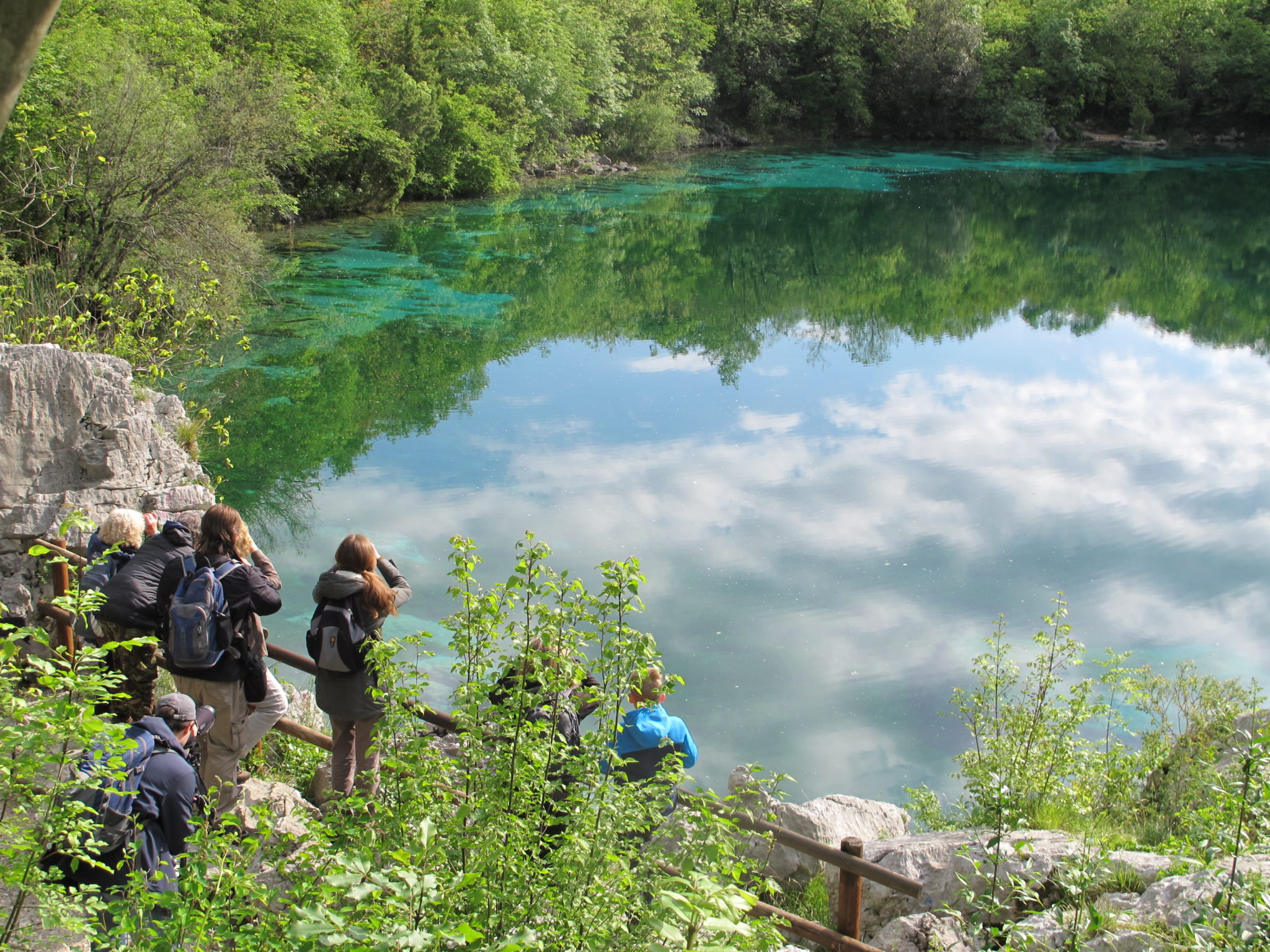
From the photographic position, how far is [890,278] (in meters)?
25.8

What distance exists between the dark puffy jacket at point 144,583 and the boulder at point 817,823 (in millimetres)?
3027

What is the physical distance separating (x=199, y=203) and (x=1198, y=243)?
26.1 m

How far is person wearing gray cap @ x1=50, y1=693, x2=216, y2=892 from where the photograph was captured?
360 centimetres

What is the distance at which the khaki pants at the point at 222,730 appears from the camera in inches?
196

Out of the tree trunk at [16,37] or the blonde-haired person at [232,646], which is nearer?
the tree trunk at [16,37]

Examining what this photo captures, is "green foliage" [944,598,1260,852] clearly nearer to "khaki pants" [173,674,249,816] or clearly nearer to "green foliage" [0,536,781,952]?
"green foliage" [0,536,781,952]

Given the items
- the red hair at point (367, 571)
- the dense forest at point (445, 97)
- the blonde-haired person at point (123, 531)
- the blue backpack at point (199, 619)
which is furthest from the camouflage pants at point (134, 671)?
the dense forest at point (445, 97)

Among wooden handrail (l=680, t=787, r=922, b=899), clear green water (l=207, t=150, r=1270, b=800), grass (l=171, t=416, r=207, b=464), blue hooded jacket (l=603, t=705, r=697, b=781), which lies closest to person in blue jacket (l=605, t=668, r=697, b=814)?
blue hooded jacket (l=603, t=705, r=697, b=781)

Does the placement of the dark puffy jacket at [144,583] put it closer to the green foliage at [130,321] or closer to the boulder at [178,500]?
the boulder at [178,500]

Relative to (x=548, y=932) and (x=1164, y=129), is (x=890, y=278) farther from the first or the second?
(x=1164, y=129)

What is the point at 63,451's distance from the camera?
779 centimetres

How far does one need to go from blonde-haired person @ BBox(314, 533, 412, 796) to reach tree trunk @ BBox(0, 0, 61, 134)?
10.5 feet

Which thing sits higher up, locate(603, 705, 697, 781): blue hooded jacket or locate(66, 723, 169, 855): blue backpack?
locate(66, 723, 169, 855): blue backpack

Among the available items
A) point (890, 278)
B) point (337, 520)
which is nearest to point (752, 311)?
point (890, 278)
